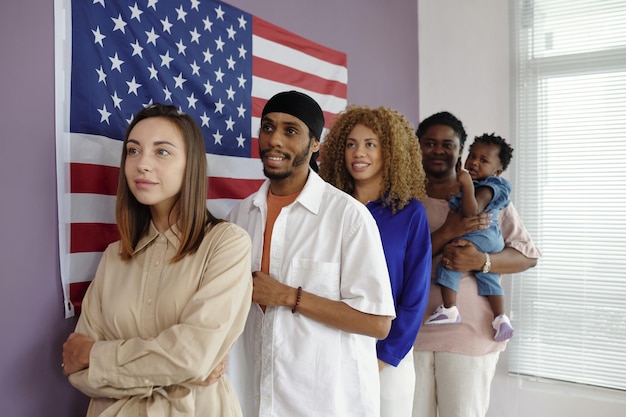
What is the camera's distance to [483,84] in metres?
3.86

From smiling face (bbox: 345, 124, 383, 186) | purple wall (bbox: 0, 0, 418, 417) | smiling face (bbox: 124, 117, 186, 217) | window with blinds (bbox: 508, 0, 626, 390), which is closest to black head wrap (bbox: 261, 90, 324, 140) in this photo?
smiling face (bbox: 345, 124, 383, 186)

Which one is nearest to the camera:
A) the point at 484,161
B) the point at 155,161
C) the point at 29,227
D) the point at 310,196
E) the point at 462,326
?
the point at 155,161

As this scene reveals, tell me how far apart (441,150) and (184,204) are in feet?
4.52

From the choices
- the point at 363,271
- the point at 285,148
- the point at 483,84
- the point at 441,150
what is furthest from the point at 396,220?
the point at 483,84

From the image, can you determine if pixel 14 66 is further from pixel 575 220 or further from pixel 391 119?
pixel 575 220

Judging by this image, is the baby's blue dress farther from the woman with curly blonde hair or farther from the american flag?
the american flag

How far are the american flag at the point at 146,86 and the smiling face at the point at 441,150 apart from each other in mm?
717

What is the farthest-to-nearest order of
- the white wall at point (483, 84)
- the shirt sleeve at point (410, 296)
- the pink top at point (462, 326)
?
the white wall at point (483, 84) → the pink top at point (462, 326) → the shirt sleeve at point (410, 296)

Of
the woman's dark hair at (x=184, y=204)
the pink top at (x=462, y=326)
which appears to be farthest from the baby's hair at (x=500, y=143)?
the woman's dark hair at (x=184, y=204)

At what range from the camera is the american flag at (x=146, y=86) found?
5.74 ft

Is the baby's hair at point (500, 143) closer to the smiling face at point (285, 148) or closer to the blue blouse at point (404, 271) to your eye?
the blue blouse at point (404, 271)

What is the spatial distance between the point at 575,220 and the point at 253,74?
222 cm

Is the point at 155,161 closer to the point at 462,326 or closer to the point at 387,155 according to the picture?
the point at 387,155

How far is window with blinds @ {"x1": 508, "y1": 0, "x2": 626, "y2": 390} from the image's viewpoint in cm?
348
